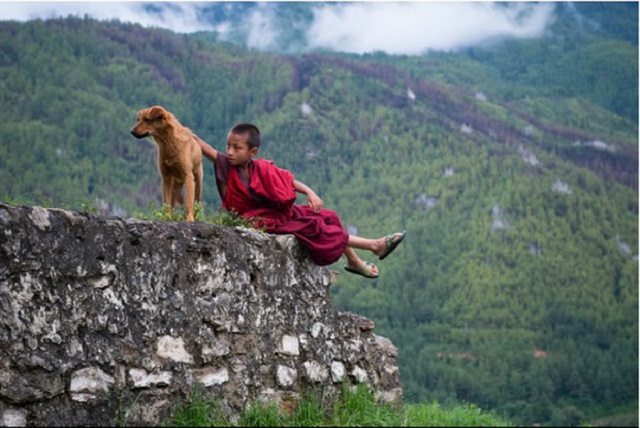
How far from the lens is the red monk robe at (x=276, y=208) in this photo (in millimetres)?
7379

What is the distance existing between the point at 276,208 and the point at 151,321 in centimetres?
185

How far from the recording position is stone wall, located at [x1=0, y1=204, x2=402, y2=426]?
17.6 feet

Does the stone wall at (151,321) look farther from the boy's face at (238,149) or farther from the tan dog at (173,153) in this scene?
the boy's face at (238,149)

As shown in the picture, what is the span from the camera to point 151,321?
19.6 ft

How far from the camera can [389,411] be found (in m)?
6.97

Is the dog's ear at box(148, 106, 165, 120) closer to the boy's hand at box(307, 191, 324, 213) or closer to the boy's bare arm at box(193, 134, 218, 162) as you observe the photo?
the boy's bare arm at box(193, 134, 218, 162)

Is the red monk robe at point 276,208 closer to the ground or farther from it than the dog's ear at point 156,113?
closer to the ground

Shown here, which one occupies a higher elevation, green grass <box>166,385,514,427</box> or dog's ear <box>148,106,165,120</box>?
dog's ear <box>148,106,165,120</box>

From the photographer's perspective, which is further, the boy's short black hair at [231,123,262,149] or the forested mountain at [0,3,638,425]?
the forested mountain at [0,3,638,425]

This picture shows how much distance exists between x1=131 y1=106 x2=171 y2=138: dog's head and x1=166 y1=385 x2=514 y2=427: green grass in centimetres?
188

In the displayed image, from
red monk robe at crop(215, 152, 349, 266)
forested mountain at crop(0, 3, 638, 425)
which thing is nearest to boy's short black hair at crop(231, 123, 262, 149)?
red monk robe at crop(215, 152, 349, 266)

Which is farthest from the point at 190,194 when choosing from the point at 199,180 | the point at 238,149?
the point at 238,149

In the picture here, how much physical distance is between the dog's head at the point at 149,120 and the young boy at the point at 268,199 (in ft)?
1.93

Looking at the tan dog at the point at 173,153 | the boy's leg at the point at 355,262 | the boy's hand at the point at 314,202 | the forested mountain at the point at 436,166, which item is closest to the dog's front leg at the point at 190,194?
the tan dog at the point at 173,153
